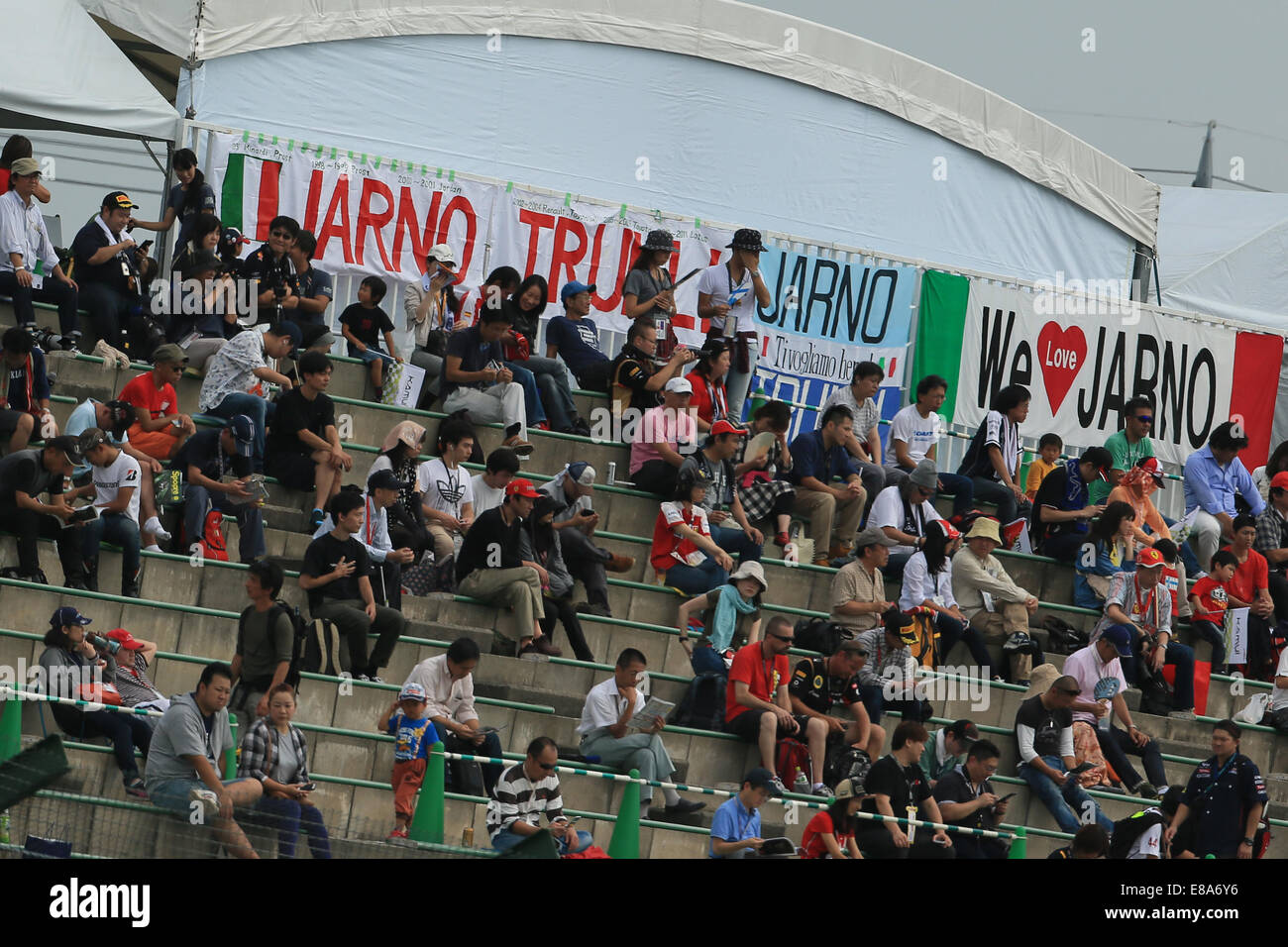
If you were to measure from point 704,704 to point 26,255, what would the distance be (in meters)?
6.46

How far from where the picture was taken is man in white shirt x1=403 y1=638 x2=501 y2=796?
1159 centimetres

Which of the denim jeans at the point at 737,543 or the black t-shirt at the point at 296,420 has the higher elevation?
→ the black t-shirt at the point at 296,420

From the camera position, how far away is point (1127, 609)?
1505 cm

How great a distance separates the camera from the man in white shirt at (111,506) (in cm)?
1262

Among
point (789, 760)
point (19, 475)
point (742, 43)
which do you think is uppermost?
point (742, 43)

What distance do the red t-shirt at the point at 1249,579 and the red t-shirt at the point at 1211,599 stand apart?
0.45ft

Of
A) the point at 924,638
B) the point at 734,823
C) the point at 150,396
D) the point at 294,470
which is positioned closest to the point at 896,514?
the point at 924,638

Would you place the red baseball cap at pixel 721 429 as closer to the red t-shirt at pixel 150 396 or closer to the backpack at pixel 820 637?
the backpack at pixel 820 637

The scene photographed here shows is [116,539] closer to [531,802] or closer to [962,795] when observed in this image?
[531,802]

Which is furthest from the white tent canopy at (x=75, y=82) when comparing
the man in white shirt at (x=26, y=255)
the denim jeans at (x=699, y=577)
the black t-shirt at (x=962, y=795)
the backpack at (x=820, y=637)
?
the black t-shirt at (x=962, y=795)

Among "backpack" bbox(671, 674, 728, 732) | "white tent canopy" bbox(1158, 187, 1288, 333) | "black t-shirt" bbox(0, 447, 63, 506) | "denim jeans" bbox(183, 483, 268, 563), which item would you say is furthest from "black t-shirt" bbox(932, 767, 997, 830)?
"white tent canopy" bbox(1158, 187, 1288, 333)

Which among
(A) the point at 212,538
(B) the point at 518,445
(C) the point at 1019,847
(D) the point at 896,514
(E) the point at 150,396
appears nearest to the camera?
(C) the point at 1019,847

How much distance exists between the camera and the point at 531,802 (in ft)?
35.0

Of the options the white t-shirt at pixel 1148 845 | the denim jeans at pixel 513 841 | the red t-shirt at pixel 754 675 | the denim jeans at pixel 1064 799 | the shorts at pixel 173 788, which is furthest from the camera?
the denim jeans at pixel 1064 799
